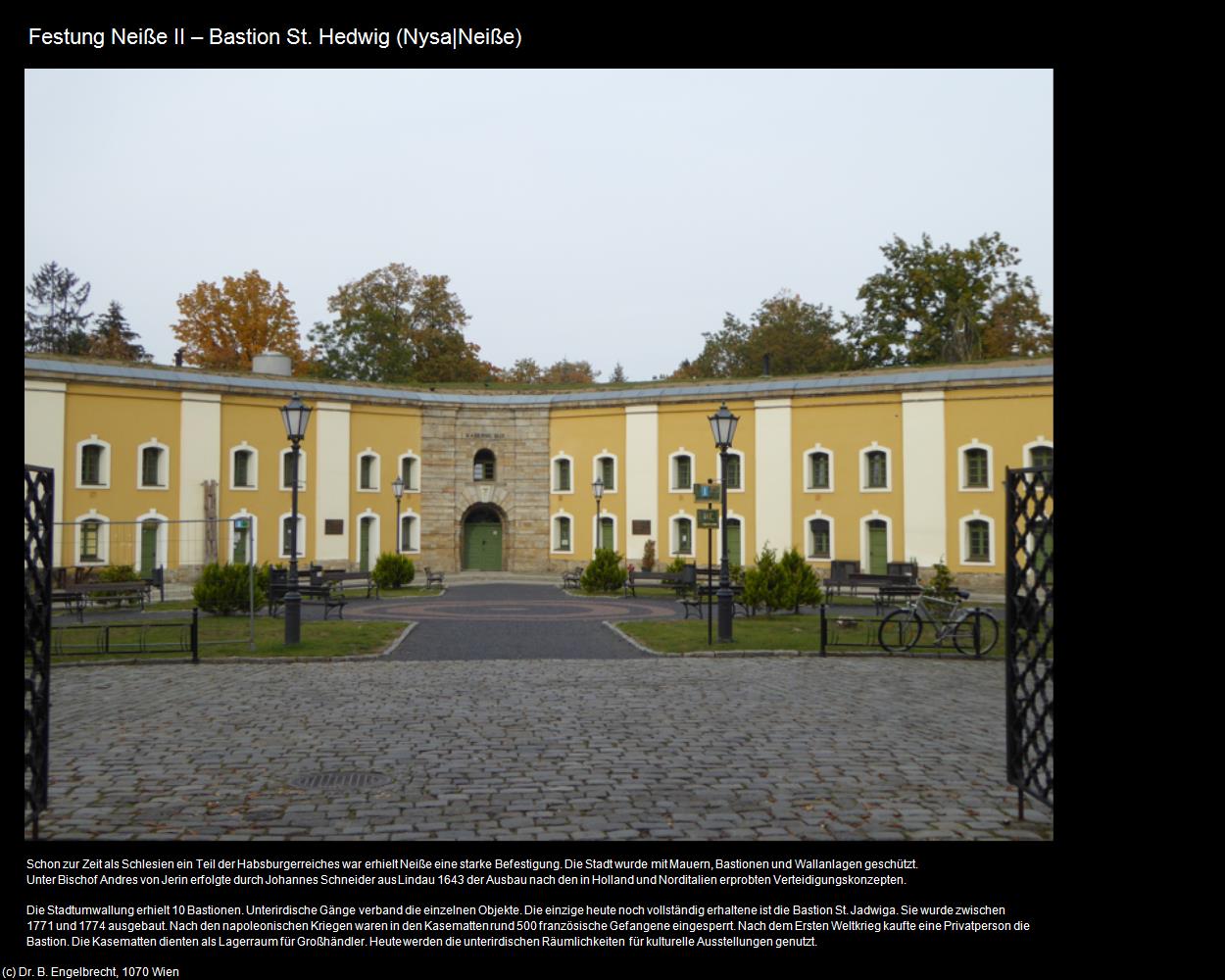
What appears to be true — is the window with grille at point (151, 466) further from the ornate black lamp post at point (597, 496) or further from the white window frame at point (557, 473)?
the ornate black lamp post at point (597, 496)

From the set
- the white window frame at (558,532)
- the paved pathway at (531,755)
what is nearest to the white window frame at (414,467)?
the white window frame at (558,532)

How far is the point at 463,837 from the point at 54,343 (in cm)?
6776

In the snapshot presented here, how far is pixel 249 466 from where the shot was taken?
3706cm

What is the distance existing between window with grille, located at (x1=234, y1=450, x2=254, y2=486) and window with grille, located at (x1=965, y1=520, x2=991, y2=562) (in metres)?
26.3

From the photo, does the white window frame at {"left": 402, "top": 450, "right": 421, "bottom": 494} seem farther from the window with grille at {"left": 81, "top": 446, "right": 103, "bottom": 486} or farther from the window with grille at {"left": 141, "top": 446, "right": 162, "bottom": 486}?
the window with grille at {"left": 81, "top": 446, "right": 103, "bottom": 486}

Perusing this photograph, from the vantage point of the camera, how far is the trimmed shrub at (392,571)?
3303 centimetres

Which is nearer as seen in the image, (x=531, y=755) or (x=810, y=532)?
(x=531, y=755)

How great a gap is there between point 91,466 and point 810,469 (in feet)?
83.9

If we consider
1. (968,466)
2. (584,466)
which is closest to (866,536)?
(968,466)

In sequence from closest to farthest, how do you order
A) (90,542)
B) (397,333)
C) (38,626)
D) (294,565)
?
(38,626) < (294,565) < (90,542) < (397,333)

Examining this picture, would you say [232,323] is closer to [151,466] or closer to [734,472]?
[151,466]

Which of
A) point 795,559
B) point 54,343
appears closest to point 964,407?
point 795,559

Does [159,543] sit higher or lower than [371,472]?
lower

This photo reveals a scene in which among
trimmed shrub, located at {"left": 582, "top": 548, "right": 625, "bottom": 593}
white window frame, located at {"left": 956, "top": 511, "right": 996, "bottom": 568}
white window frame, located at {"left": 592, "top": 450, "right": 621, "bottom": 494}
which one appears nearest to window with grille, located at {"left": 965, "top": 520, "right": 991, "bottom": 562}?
white window frame, located at {"left": 956, "top": 511, "right": 996, "bottom": 568}
